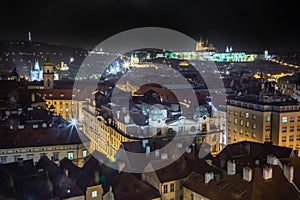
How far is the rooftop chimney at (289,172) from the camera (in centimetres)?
2692

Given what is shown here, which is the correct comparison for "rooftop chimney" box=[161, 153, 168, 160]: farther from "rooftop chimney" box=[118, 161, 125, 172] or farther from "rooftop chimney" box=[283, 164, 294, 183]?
"rooftop chimney" box=[283, 164, 294, 183]

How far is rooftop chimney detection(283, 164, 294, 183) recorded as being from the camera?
2692 cm

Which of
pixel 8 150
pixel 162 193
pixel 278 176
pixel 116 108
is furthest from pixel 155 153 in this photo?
pixel 116 108

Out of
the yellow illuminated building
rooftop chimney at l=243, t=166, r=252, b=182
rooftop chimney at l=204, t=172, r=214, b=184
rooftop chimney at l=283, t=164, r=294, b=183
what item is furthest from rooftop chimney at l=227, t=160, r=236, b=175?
the yellow illuminated building

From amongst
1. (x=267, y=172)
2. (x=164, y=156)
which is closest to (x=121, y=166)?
(x=164, y=156)

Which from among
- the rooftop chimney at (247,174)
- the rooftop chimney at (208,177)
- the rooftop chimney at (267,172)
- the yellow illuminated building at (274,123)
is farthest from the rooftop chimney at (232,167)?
the yellow illuminated building at (274,123)

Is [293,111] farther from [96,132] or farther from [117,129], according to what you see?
[96,132]

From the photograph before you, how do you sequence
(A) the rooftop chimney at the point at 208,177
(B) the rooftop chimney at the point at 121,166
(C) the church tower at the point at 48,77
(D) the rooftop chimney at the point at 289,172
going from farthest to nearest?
(C) the church tower at the point at 48,77 < (B) the rooftop chimney at the point at 121,166 < (A) the rooftop chimney at the point at 208,177 < (D) the rooftop chimney at the point at 289,172

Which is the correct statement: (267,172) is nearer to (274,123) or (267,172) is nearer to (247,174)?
(247,174)

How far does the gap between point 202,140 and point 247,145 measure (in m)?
9.52

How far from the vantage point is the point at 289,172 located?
27.0 metres

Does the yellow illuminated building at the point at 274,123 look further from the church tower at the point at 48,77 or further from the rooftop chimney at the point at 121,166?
the church tower at the point at 48,77

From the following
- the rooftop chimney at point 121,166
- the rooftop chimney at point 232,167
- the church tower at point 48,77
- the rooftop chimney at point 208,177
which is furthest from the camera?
the church tower at point 48,77

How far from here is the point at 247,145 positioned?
36344 mm
